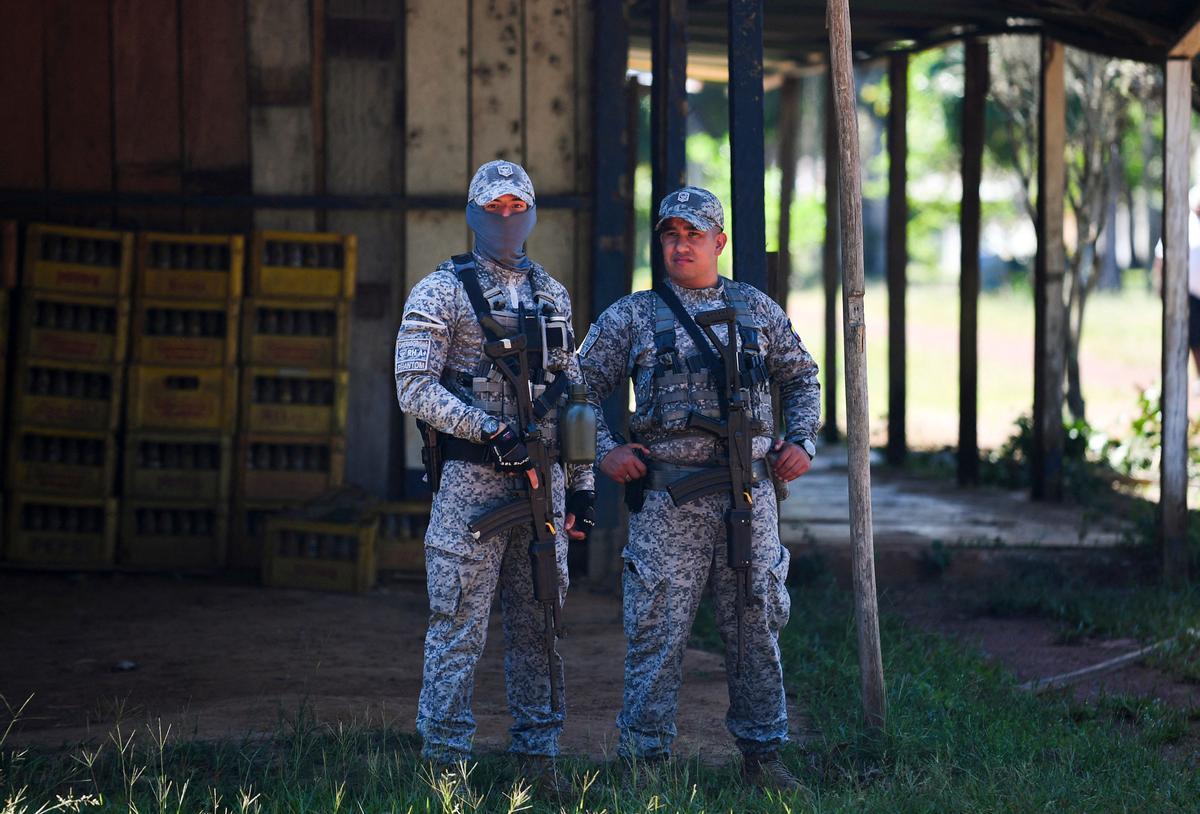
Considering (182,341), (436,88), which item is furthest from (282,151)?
(182,341)

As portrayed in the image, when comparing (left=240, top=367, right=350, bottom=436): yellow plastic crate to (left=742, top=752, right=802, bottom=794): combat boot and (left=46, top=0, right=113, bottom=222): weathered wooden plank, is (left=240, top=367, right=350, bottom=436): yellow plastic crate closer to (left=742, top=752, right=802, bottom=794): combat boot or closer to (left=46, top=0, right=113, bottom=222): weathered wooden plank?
(left=46, top=0, right=113, bottom=222): weathered wooden plank

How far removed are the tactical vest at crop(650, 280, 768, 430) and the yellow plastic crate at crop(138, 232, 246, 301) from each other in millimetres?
4355

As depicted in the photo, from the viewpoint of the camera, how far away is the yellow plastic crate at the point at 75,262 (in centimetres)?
846

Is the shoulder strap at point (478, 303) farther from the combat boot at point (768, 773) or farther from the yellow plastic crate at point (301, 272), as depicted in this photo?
the yellow plastic crate at point (301, 272)

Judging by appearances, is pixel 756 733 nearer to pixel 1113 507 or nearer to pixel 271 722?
pixel 271 722

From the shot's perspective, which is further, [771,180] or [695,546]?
[771,180]

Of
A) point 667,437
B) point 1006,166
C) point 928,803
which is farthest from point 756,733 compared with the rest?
point 1006,166

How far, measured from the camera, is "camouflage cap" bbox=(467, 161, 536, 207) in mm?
4715

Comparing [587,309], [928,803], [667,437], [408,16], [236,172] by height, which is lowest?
[928,803]

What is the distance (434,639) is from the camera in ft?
15.6

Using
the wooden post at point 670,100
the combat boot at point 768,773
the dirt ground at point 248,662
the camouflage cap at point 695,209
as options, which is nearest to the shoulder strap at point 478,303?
the camouflage cap at point 695,209

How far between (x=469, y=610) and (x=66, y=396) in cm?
469

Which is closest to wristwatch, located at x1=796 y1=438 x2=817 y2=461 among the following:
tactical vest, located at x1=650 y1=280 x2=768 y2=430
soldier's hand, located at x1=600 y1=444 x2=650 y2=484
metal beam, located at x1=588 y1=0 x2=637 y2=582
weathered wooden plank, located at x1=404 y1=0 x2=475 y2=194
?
tactical vest, located at x1=650 y1=280 x2=768 y2=430

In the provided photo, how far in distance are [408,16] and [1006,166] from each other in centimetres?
2123
